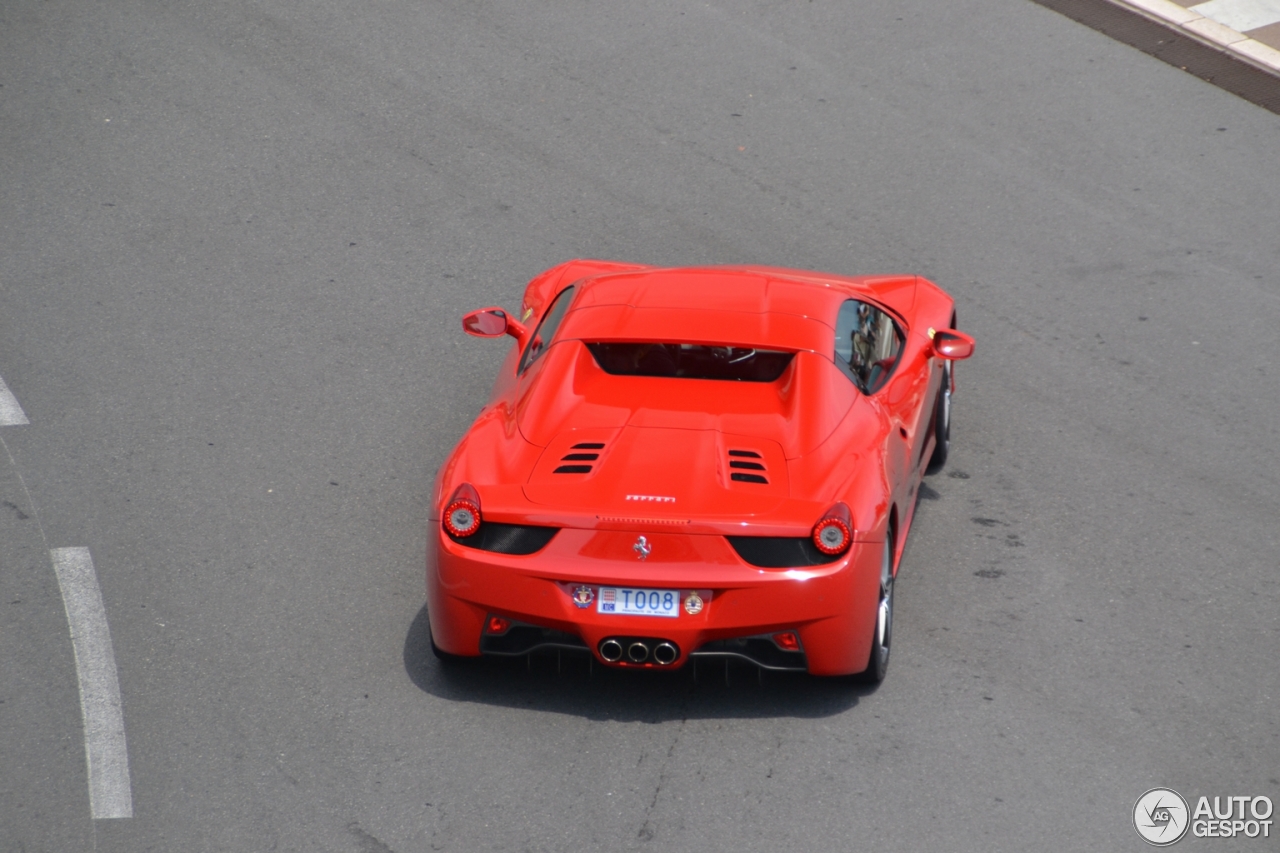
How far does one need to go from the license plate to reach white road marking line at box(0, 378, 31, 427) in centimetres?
403

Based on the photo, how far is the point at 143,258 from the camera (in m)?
9.86

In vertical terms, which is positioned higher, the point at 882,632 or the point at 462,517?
the point at 462,517

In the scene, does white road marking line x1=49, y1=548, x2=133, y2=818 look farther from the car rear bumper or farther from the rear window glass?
the rear window glass

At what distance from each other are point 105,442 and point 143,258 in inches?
90.8

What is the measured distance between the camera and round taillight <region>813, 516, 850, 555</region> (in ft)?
18.0

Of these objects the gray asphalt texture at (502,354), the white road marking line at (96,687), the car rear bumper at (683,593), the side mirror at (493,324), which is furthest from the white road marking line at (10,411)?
the car rear bumper at (683,593)

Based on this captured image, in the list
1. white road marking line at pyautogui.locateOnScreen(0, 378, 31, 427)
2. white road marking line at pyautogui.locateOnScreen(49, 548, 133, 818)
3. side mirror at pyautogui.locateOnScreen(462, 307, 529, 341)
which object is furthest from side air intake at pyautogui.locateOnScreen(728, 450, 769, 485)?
white road marking line at pyautogui.locateOnScreen(0, 378, 31, 427)

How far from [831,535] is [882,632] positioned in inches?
23.9

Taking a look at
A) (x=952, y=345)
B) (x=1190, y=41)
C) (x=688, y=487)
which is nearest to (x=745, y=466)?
(x=688, y=487)

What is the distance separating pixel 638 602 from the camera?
548 cm

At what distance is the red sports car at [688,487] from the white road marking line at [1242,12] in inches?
292

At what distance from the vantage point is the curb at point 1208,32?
1212 centimetres

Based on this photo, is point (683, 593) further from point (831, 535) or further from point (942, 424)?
point (942, 424)

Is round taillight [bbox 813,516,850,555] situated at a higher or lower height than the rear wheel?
higher
